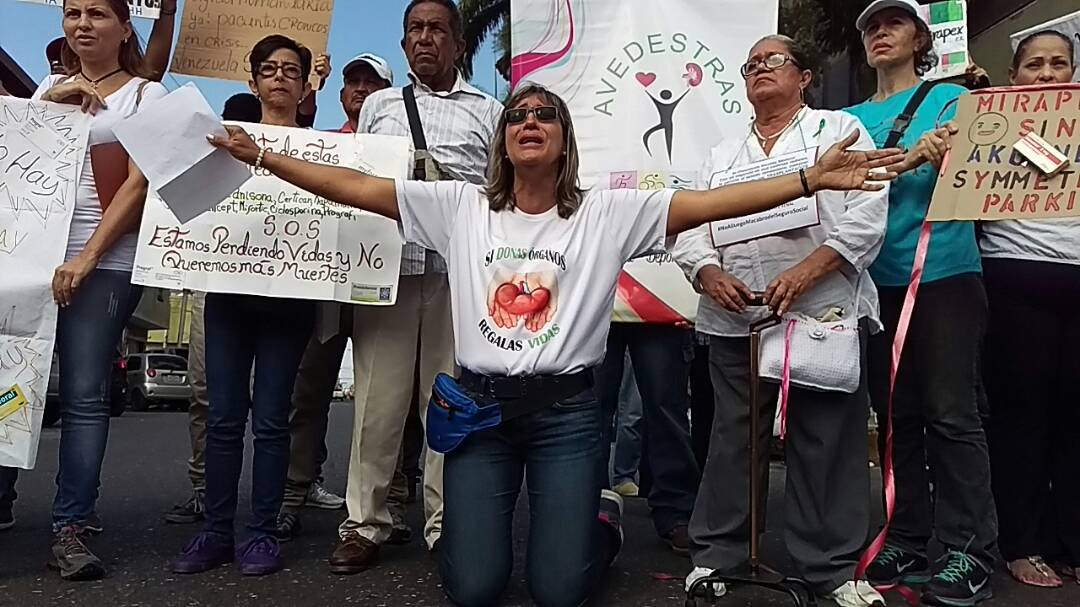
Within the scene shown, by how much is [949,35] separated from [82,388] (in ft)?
13.1

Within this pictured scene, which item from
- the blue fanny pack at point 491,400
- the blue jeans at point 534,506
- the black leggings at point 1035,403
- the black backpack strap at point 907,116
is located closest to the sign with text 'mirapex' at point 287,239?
the blue fanny pack at point 491,400

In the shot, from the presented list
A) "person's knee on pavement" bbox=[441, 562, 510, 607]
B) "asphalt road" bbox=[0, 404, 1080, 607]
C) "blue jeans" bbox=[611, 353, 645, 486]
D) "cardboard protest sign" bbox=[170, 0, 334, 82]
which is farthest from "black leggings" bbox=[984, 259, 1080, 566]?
"cardboard protest sign" bbox=[170, 0, 334, 82]

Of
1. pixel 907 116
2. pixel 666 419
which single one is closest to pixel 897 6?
pixel 907 116

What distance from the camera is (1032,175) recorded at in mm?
3170

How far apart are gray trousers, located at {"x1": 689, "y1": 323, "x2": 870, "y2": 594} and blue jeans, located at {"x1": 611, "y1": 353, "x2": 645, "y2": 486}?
9.35 feet

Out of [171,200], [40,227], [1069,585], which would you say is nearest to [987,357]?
[1069,585]

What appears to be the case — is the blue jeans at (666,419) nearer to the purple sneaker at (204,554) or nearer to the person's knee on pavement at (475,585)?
the person's knee on pavement at (475,585)

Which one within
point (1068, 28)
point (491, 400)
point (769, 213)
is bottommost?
point (491, 400)

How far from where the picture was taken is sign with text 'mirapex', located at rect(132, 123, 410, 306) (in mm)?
3561

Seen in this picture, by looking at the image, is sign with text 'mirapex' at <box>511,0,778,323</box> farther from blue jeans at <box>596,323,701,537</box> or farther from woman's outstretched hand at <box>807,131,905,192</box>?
woman's outstretched hand at <box>807,131,905,192</box>

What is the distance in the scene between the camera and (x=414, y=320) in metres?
3.87

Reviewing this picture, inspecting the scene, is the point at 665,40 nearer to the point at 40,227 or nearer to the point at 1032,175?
the point at 1032,175

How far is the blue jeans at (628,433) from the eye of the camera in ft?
20.9

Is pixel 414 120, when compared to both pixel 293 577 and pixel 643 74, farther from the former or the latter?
pixel 293 577
